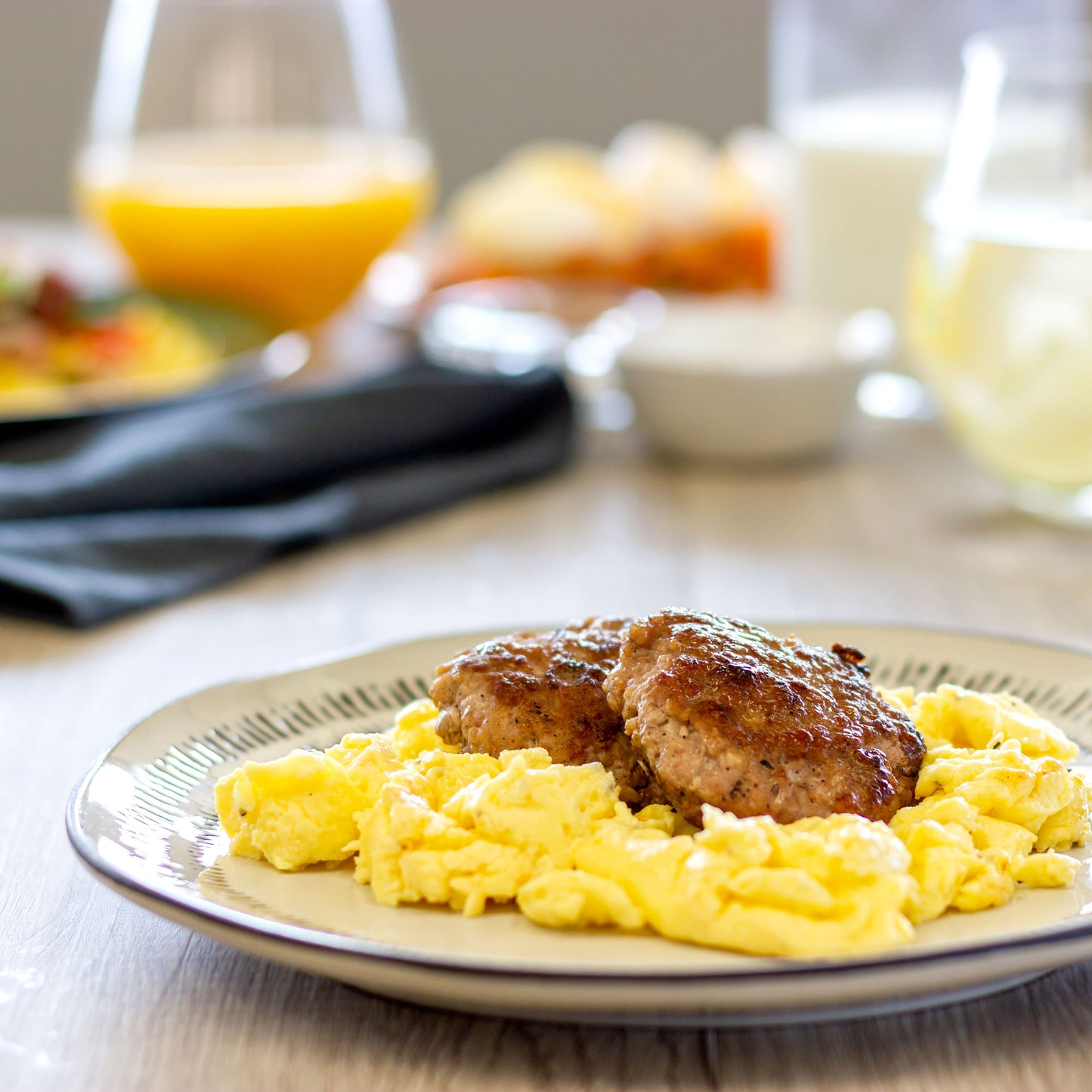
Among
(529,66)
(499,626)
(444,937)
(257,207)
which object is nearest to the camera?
(444,937)

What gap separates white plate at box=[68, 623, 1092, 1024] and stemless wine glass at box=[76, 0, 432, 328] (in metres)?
1.95

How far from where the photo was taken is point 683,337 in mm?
3039

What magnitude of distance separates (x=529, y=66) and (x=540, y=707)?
20.8ft

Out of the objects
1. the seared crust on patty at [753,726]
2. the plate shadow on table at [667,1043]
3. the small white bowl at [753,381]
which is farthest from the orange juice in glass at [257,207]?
the plate shadow on table at [667,1043]

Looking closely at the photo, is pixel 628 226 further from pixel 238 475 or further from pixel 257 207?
pixel 238 475

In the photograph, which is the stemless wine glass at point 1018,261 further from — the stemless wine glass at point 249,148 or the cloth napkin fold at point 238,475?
the stemless wine glass at point 249,148

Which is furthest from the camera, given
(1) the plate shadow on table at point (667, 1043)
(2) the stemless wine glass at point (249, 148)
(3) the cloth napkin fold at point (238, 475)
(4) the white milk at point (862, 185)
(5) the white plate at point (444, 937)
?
(2) the stemless wine glass at point (249, 148)

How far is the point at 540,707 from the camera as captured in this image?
128 centimetres

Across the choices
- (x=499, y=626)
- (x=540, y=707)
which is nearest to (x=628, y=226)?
(x=499, y=626)

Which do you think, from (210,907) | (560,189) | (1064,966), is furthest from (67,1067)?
(560,189)

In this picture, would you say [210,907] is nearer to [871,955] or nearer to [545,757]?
[545,757]

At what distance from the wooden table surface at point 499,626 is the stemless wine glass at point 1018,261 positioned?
0.21m

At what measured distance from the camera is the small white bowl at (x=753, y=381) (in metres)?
2.78

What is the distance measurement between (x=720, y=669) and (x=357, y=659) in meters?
0.50
